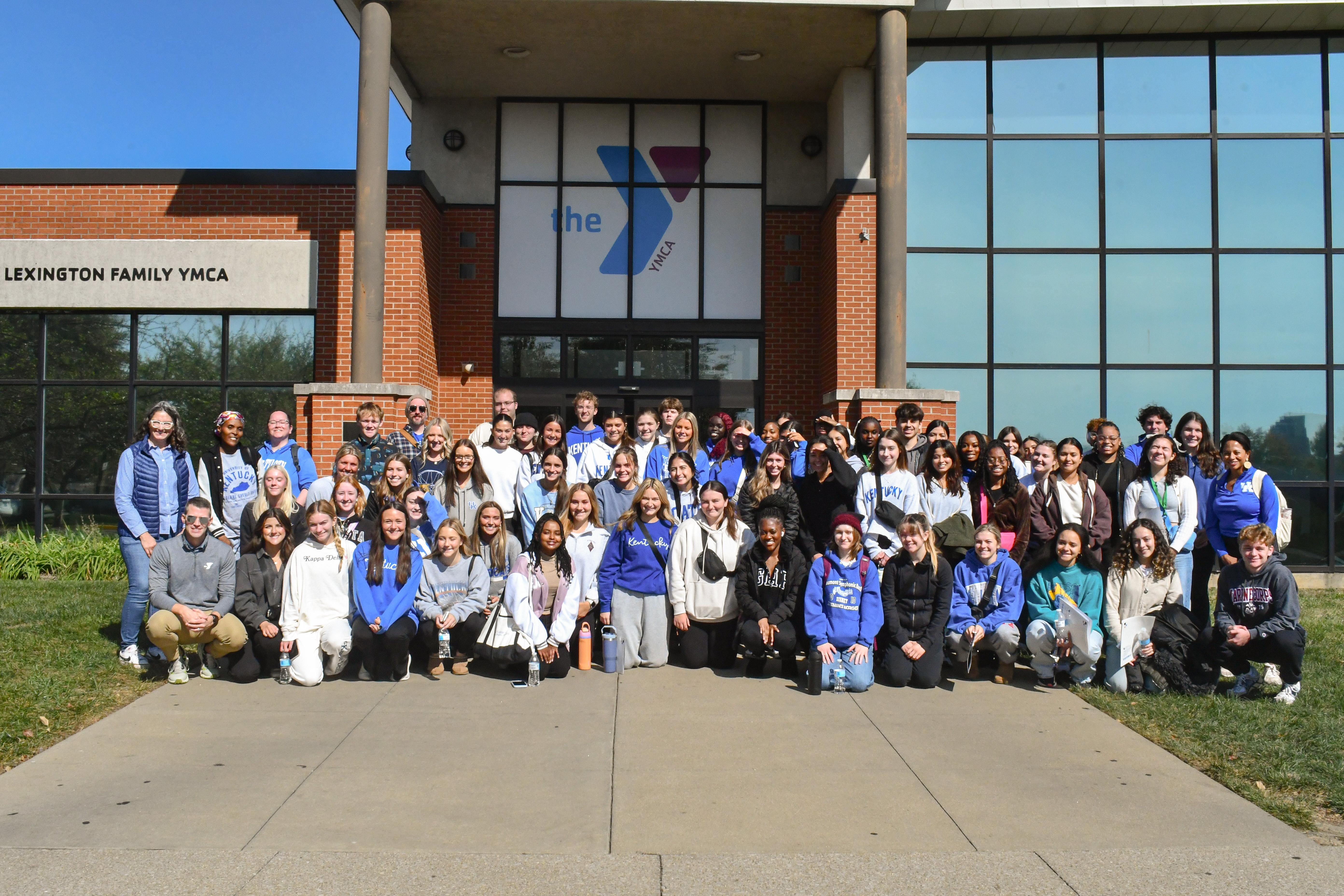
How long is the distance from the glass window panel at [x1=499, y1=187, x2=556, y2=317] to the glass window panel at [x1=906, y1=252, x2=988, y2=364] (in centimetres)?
480

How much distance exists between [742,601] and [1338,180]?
10854 mm

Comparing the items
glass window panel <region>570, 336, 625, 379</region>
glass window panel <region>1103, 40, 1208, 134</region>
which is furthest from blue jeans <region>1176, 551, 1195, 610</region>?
glass window panel <region>570, 336, 625, 379</region>

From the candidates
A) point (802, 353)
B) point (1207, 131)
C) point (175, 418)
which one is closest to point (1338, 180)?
point (1207, 131)

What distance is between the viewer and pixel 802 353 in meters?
13.7

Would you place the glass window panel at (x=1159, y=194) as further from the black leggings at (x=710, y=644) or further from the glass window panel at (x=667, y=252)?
the black leggings at (x=710, y=644)

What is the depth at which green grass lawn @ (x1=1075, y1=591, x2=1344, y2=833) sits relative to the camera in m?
4.79

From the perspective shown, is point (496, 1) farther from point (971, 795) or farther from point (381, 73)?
point (971, 795)

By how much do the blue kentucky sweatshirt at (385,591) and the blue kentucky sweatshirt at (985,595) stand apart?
3.71m

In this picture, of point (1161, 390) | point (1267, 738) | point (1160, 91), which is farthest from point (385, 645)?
point (1160, 91)

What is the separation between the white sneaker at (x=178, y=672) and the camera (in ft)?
22.0

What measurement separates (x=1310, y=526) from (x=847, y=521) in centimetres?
896

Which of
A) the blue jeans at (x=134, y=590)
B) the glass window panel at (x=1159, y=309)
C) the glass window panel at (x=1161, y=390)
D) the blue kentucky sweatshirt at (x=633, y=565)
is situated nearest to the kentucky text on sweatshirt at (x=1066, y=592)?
the blue kentucky sweatshirt at (x=633, y=565)

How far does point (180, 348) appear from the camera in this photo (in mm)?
13164

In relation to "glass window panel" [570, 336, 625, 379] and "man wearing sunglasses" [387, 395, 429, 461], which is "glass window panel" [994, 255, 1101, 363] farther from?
"man wearing sunglasses" [387, 395, 429, 461]
